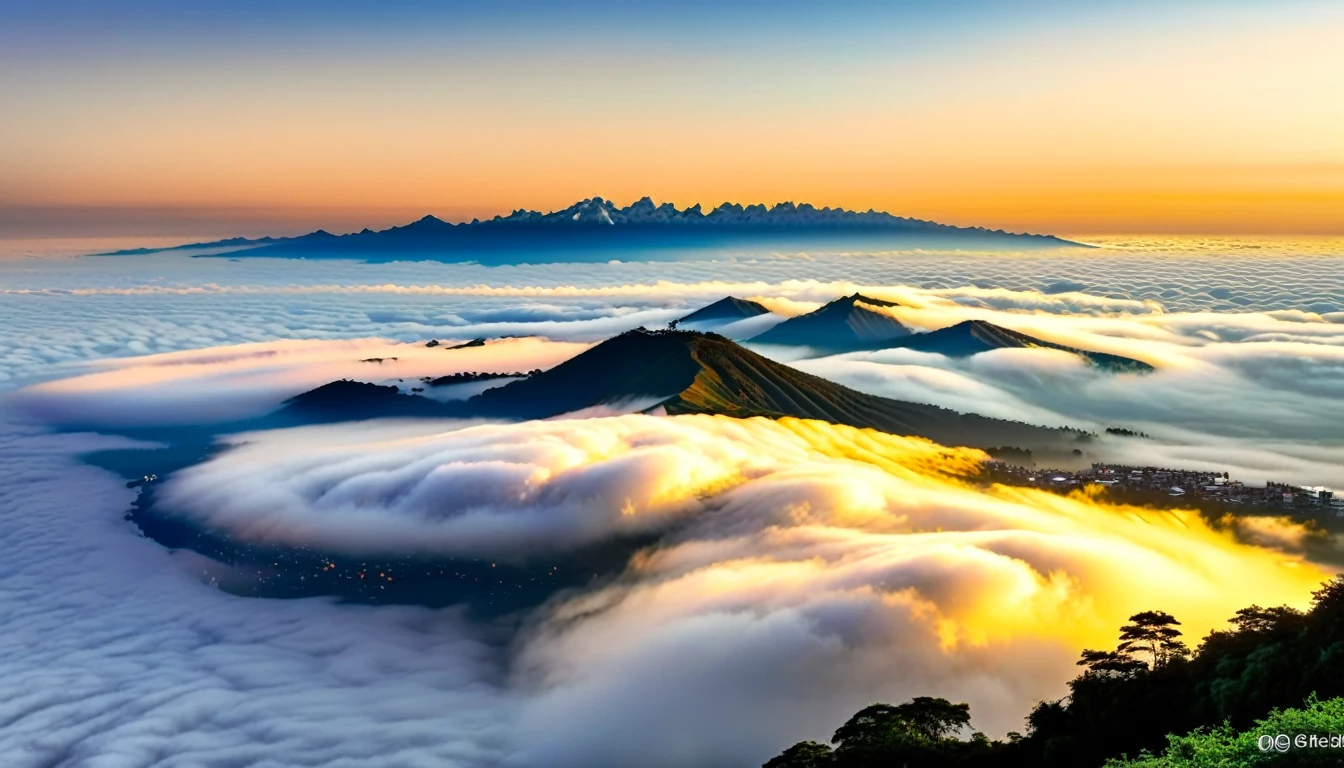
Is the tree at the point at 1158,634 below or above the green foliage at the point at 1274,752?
below

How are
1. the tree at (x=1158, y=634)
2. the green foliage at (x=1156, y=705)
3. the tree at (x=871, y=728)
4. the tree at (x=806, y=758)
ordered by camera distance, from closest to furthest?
the green foliage at (x=1156, y=705) < the tree at (x=806, y=758) < the tree at (x=1158, y=634) < the tree at (x=871, y=728)

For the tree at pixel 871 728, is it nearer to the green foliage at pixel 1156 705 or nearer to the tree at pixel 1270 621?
the green foliage at pixel 1156 705

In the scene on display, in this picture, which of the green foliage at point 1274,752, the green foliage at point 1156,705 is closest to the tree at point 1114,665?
the green foliage at point 1156,705

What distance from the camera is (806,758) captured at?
121m

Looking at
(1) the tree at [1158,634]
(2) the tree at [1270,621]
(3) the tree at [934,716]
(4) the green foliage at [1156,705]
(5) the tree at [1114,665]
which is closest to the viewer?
(4) the green foliage at [1156,705]

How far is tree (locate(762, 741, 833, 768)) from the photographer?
118 metres

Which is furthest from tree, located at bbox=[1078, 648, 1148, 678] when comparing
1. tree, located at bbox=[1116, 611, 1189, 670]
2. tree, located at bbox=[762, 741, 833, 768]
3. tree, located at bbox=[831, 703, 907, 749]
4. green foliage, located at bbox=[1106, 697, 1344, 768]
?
green foliage, located at bbox=[1106, 697, 1344, 768]

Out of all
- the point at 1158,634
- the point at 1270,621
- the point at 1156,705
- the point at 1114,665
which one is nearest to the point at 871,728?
the point at 1114,665

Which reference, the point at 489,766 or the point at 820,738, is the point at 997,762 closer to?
the point at 820,738

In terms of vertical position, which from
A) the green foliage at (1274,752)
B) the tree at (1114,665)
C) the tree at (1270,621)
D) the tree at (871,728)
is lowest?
the tree at (871,728)

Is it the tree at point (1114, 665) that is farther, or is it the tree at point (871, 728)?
the tree at point (871, 728)

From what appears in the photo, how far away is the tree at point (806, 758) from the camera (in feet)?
386

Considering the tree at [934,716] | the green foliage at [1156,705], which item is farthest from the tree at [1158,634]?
the tree at [934,716]

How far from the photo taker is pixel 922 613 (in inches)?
7859
